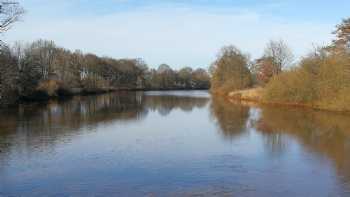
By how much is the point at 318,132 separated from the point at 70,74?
4557cm

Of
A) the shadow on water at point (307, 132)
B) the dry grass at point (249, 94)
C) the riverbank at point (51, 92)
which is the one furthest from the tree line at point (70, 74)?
the dry grass at point (249, 94)

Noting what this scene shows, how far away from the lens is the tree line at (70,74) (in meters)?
35.7

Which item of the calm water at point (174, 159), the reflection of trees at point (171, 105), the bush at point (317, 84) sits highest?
the bush at point (317, 84)

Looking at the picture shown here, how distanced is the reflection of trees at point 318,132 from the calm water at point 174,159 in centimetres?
5

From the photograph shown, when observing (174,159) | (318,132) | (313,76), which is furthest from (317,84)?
(174,159)

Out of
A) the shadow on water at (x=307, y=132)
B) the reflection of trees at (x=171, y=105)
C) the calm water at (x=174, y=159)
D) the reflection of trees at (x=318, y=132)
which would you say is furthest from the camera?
the reflection of trees at (x=171, y=105)

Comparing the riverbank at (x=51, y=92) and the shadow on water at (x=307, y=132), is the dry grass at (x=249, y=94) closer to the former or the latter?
the shadow on water at (x=307, y=132)

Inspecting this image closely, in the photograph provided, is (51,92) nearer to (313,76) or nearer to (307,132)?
(313,76)

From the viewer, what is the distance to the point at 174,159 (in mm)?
13711

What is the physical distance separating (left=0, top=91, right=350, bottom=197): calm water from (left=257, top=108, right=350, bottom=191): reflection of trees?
0.05 metres

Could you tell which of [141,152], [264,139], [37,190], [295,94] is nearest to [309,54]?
[295,94]

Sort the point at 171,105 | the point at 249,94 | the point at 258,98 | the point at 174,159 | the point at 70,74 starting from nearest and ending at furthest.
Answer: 1. the point at 174,159
2. the point at 171,105
3. the point at 258,98
4. the point at 249,94
5. the point at 70,74

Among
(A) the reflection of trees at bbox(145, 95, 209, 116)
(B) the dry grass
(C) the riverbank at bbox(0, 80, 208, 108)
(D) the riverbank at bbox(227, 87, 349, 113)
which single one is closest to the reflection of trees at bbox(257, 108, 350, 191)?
(D) the riverbank at bbox(227, 87, 349, 113)

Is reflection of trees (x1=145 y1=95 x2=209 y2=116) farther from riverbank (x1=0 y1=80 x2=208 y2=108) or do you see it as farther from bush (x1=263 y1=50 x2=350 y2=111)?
riverbank (x1=0 y1=80 x2=208 y2=108)
